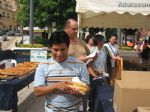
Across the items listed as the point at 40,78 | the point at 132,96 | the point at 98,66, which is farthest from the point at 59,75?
the point at 98,66

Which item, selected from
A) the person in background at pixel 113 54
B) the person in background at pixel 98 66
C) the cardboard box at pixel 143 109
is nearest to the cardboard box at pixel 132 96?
the cardboard box at pixel 143 109

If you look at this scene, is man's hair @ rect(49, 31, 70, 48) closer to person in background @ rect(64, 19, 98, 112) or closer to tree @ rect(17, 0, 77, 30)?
person in background @ rect(64, 19, 98, 112)

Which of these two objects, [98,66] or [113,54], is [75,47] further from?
[113,54]

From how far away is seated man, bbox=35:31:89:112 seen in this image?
3.65 m

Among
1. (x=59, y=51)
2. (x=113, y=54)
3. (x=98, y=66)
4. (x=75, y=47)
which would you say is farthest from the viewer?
(x=113, y=54)

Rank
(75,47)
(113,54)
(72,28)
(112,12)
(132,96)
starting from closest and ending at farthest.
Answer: (132,96)
(72,28)
(75,47)
(112,12)
(113,54)

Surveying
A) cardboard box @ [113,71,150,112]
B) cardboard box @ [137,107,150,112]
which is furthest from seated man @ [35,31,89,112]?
cardboard box @ [137,107,150,112]

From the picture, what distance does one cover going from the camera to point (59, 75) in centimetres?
374

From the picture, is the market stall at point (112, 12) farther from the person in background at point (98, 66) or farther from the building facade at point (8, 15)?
the building facade at point (8, 15)

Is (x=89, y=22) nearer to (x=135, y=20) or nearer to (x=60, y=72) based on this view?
(x=135, y=20)

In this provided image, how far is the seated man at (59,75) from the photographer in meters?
3.65

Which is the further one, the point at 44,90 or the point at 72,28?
the point at 72,28

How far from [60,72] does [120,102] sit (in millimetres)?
634

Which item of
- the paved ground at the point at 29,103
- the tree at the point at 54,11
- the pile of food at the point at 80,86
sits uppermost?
the tree at the point at 54,11
